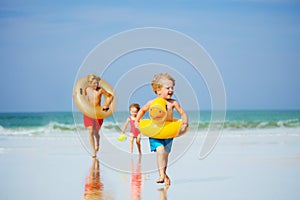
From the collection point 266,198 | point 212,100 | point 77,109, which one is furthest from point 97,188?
point 77,109

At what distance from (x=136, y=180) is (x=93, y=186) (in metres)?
0.91

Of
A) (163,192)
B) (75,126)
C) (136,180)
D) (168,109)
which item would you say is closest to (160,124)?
(168,109)

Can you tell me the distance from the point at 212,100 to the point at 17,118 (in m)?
32.5

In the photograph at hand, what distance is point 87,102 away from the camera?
12766 mm

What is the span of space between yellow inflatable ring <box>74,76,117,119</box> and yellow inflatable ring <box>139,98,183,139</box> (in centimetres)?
377

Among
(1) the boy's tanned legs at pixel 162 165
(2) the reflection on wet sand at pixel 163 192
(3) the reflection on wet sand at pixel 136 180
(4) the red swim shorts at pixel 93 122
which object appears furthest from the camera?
(4) the red swim shorts at pixel 93 122

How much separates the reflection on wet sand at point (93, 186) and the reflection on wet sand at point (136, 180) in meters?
0.43

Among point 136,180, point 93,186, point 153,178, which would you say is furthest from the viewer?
point 153,178

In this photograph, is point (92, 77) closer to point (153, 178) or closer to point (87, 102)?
point (87, 102)

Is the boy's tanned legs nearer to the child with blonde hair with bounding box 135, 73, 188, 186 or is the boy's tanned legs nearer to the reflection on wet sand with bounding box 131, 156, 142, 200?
the child with blonde hair with bounding box 135, 73, 188, 186

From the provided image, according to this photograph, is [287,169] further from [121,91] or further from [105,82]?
[105,82]

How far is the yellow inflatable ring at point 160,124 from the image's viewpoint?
8.83m

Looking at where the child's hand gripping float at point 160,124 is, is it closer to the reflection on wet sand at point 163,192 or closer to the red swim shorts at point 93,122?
the reflection on wet sand at point 163,192

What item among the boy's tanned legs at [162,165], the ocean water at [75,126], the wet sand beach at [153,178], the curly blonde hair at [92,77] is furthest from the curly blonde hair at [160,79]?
the ocean water at [75,126]
